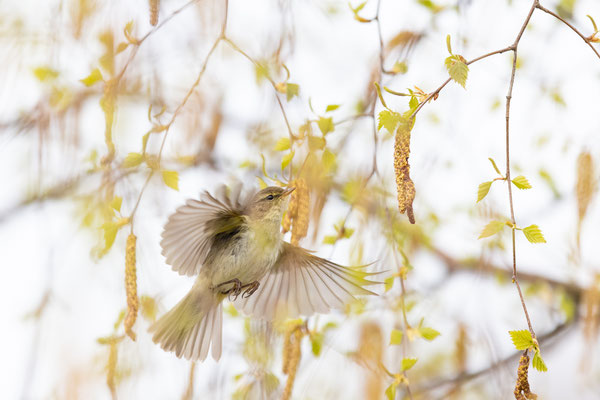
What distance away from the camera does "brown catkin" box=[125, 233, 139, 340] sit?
1896 millimetres

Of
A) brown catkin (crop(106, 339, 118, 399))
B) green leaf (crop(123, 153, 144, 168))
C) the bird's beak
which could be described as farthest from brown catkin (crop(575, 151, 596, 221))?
brown catkin (crop(106, 339, 118, 399))

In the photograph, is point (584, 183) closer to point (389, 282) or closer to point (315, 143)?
point (389, 282)

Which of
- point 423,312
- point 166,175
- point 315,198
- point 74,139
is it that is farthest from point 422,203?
point 74,139

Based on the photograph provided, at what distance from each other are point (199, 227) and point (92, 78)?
61 cm

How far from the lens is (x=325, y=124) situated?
2221mm

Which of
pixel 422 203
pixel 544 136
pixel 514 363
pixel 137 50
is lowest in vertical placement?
pixel 514 363

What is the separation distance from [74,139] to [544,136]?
2.85 m

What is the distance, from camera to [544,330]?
3.76 meters

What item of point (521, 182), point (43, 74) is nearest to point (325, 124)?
point (521, 182)

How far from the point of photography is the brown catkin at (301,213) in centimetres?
207

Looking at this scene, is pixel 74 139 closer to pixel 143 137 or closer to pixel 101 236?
pixel 143 137

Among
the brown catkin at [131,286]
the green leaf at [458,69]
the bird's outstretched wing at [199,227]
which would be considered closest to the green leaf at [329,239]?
the bird's outstretched wing at [199,227]

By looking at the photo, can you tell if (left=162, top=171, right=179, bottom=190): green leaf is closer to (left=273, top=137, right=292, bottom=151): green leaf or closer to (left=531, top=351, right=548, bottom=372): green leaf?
(left=273, top=137, right=292, bottom=151): green leaf

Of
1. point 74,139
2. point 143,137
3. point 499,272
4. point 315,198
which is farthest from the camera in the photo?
point 499,272
